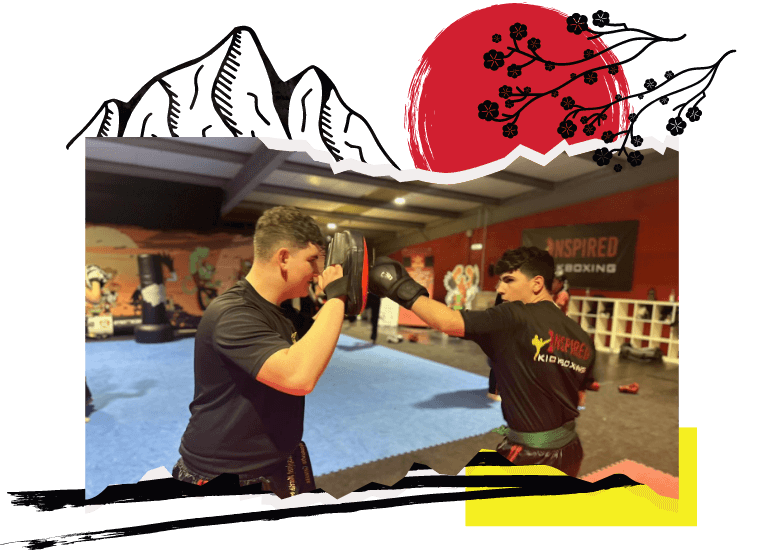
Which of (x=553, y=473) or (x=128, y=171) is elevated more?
(x=128, y=171)

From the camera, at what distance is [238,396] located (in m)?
1.48

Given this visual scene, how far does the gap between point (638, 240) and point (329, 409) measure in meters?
2.87

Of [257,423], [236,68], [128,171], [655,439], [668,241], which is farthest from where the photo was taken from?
[655,439]

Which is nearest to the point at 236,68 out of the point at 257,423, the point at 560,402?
the point at 257,423

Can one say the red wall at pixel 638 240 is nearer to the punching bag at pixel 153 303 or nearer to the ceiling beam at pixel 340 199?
the ceiling beam at pixel 340 199

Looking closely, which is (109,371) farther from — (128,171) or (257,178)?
(257,178)

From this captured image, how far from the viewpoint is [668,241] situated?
2143 millimetres

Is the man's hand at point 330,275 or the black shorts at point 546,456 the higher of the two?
the man's hand at point 330,275

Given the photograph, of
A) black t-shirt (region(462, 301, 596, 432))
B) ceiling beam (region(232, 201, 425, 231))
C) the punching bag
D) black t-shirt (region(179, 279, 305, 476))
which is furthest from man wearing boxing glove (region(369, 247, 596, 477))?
the punching bag

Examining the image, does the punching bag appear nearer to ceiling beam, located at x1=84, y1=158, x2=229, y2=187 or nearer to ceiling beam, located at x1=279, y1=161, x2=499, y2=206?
ceiling beam, located at x1=84, y1=158, x2=229, y2=187

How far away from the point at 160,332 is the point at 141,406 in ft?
7.84

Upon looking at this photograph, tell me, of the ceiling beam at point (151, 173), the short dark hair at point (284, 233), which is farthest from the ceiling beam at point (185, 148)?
the short dark hair at point (284, 233)

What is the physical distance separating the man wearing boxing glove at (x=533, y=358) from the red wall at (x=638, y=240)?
0.77ft

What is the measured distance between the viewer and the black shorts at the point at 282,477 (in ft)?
5.34
